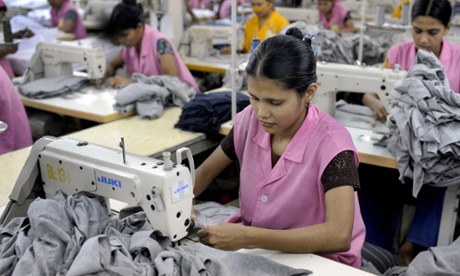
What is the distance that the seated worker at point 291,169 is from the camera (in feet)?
5.41

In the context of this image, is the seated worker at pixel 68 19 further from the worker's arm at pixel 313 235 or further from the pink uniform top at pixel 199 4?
the worker's arm at pixel 313 235

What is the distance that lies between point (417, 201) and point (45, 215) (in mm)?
1988

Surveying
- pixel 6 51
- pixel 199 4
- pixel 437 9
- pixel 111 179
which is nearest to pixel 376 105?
pixel 437 9

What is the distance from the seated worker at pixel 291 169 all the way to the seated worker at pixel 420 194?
0.89m

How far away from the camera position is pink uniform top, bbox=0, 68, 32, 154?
117 inches

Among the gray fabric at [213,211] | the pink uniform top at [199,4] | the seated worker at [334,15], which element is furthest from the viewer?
the pink uniform top at [199,4]

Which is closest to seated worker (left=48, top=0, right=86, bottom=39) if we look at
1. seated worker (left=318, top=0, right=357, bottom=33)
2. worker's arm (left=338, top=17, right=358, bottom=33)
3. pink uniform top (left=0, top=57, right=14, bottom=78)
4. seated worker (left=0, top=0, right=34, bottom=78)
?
seated worker (left=0, top=0, right=34, bottom=78)

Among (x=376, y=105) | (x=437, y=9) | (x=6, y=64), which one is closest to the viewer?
(x=437, y=9)

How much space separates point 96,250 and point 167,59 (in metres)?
2.60

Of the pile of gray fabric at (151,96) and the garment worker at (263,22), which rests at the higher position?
the garment worker at (263,22)

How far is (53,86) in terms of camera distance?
12.3 feet

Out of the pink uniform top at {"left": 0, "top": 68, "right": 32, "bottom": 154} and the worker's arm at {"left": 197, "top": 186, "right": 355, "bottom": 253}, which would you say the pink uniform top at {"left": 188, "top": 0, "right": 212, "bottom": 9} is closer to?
the pink uniform top at {"left": 0, "top": 68, "right": 32, "bottom": 154}

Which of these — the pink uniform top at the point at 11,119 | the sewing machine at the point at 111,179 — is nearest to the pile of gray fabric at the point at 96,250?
the sewing machine at the point at 111,179

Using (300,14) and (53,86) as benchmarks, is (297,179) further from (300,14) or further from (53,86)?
(300,14)
